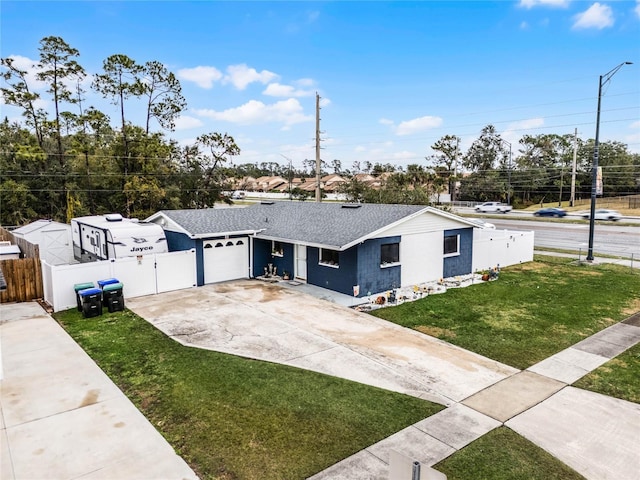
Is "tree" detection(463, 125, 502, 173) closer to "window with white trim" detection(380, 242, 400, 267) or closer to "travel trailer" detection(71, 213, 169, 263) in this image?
"window with white trim" detection(380, 242, 400, 267)

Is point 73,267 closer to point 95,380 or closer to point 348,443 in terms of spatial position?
point 95,380

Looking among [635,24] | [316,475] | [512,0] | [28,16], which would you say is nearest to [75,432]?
[316,475]

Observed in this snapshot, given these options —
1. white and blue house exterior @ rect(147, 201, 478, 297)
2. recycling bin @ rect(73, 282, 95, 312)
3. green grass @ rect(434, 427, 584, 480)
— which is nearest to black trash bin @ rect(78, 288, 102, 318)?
recycling bin @ rect(73, 282, 95, 312)

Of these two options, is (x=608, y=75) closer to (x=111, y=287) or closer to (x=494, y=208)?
(x=111, y=287)

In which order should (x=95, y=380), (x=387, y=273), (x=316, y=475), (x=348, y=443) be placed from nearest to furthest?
(x=316, y=475)
(x=348, y=443)
(x=95, y=380)
(x=387, y=273)

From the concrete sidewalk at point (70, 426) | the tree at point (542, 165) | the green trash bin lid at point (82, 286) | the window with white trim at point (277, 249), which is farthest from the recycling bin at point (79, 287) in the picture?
the tree at point (542, 165)

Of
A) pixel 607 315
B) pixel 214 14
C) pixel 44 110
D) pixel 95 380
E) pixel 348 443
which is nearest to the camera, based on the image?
pixel 348 443

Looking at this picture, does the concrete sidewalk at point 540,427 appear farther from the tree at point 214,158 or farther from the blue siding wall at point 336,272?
the tree at point 214,158
